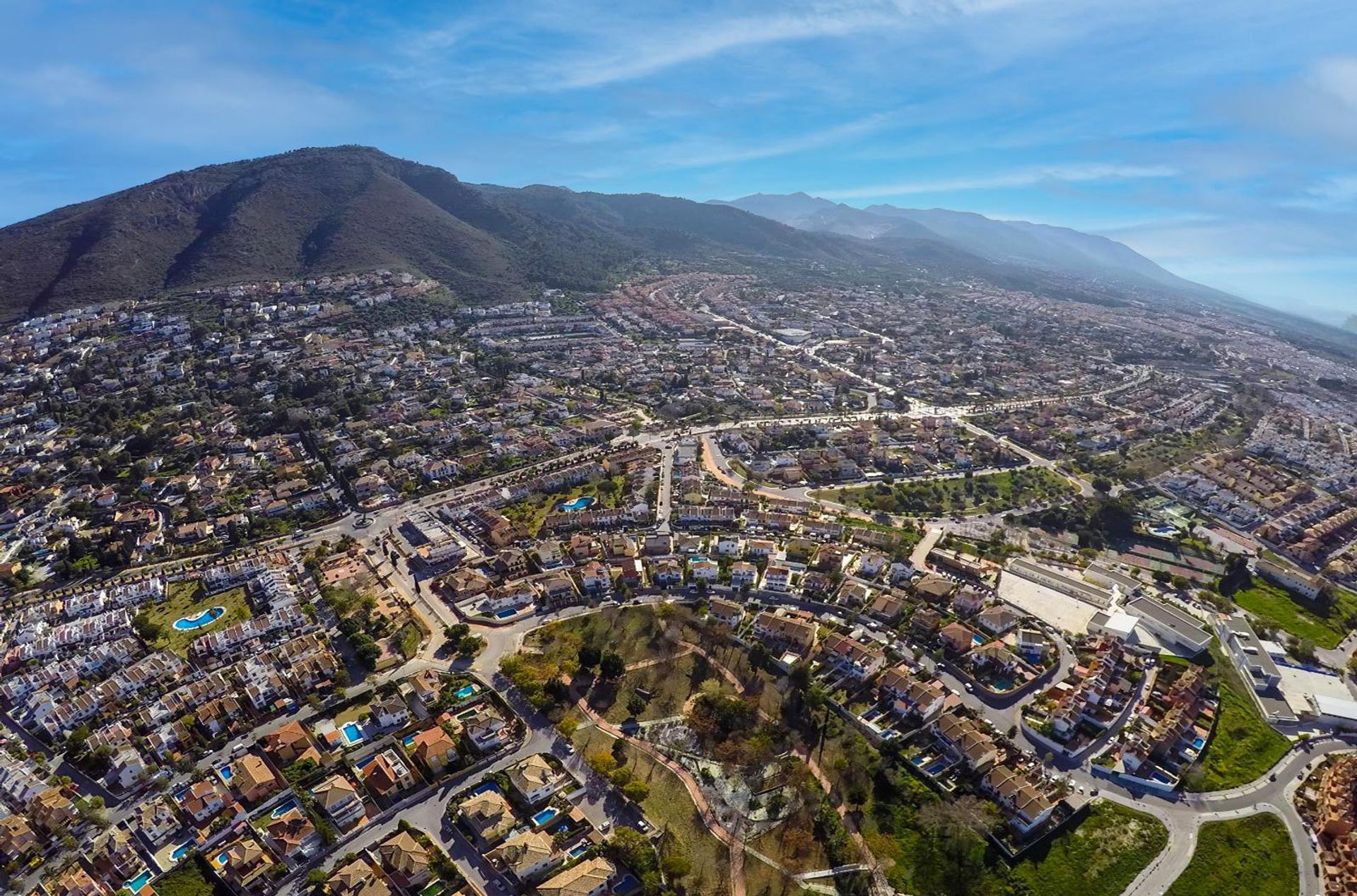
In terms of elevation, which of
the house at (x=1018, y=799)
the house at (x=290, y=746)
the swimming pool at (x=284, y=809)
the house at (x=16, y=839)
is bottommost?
the house at (x=16, y=839)

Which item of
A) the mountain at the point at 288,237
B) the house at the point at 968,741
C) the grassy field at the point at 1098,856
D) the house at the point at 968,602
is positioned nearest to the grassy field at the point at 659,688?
the house at the point at 968,741

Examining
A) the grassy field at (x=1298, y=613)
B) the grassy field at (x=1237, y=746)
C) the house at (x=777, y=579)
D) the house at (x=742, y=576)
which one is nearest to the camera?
the grassy field at (x=1237, y=746)

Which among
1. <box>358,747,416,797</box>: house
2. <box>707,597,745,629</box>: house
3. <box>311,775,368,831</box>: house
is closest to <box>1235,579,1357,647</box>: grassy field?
<box>707,597,745,629</box>: house

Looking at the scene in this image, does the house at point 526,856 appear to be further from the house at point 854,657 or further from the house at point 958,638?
the house at point 958,638

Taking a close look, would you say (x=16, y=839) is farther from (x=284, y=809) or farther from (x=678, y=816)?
(x=678, y=816)

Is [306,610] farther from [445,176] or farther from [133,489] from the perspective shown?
[445,176]

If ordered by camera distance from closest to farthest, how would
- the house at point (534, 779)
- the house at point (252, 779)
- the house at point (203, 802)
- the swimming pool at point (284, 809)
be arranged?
1. the swimming pool at point (284, 809)
2. the house at point (203, 802)
3. the house at point (534, 779)
4. the house at point (252, 779)

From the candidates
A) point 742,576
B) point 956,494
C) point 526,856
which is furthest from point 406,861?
point 956,494
